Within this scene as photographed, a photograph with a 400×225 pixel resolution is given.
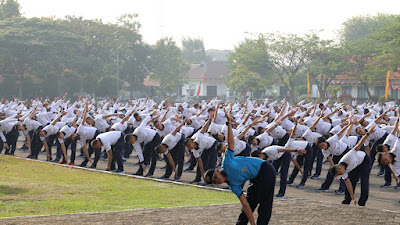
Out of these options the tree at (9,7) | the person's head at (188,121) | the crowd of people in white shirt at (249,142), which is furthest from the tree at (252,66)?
the person's head at (188,121)

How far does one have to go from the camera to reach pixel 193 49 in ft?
433

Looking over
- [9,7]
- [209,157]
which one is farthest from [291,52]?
[209,157]

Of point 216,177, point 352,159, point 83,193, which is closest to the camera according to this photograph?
point 216,177

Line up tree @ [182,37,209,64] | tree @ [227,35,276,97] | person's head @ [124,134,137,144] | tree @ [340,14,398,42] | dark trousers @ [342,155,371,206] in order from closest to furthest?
dark trousers @ [342,155,371,206] < person's head @ [124,134,137,144] < tree @ [227,35,276,97] < tree @ [340,14,398,42] < tree @ [182,37,209,64]

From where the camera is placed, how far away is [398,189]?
14.7 metres

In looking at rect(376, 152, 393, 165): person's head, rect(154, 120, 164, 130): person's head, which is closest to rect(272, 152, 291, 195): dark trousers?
rect(376, 152, 393, 165): person's head

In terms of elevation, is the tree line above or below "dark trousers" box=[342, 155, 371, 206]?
above

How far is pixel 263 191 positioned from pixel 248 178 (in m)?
0.31

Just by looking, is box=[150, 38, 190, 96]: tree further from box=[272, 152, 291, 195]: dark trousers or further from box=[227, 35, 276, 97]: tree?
box=[272, 152, 291, 195]: dark trousers

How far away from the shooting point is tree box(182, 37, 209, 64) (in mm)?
130375

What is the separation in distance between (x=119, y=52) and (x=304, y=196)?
56022mm

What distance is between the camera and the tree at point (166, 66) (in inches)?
2849

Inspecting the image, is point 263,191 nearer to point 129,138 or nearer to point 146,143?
point 129,138

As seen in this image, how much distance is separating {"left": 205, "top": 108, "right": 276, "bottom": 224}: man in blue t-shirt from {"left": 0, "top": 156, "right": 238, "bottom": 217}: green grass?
3.50 meters
